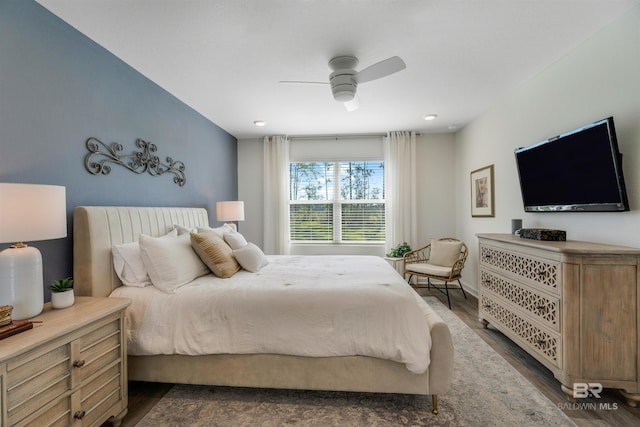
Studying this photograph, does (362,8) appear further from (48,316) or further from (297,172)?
(297,172)

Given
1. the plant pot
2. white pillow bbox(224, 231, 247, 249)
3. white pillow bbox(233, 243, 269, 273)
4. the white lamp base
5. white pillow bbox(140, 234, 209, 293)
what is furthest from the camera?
white pillow bbox(224, 231, 247, 249)

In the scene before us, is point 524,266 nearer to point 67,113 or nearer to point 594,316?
point 594,316

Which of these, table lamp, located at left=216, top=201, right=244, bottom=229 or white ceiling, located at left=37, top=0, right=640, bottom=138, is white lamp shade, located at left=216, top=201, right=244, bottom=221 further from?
white ceiling, located at left=37, top=0, right=640, bottom=138

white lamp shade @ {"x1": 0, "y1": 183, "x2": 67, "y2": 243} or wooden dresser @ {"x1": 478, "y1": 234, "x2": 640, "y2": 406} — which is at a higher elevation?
white lamp shade @ {"x1": 0, "y1": 183, "x2": 67, "y2": 243}

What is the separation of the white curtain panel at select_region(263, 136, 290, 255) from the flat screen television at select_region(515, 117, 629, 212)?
338cm

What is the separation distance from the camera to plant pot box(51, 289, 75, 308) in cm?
159

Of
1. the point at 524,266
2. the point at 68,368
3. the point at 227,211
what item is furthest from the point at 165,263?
the point at 524,266

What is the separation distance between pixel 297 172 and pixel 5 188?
407cm

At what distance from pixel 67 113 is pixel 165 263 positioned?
1249mm

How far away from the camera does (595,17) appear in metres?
1.96

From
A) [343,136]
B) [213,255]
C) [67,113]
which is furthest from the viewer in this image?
[343,136]

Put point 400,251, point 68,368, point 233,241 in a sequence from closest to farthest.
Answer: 1. point 68,368
2. point 233,241
3. point 400,251

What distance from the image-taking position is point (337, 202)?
5102mm

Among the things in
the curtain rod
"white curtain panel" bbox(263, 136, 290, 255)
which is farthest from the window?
the curtain rod
